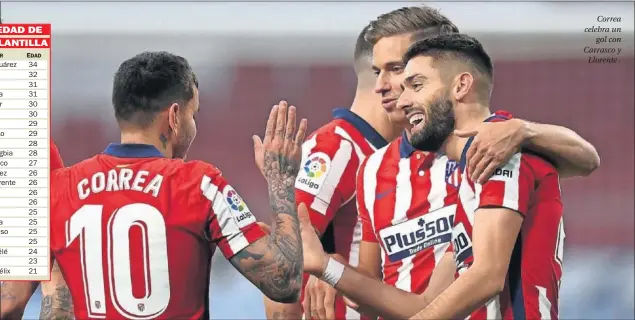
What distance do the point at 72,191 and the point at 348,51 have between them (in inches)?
240

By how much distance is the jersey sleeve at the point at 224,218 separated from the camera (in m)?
2.29

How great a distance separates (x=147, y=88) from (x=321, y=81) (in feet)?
19.3

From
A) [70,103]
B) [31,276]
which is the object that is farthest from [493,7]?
[31,276]

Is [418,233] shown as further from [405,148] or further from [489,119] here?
[489,119]

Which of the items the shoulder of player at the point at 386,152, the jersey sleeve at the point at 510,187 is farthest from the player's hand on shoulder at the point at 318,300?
the jersey sleeve at the point at 510,187

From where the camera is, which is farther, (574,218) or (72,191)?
(574,218)

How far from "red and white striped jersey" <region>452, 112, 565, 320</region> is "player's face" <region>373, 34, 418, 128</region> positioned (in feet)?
2.37

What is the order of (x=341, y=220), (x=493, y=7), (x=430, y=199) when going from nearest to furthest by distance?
(x=430, y=199) < (x=341, y=220) < (x=493, y=7)

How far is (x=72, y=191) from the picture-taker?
2.36 metres

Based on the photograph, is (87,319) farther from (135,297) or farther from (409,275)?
(409,275)

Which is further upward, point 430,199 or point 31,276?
point 430,199

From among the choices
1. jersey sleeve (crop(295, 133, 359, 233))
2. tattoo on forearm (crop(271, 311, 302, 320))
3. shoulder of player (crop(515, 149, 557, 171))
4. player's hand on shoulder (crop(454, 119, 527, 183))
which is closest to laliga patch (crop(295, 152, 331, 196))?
jersey sleeve (crop(295, 133, 359, 233))

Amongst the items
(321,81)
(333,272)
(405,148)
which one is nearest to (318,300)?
(333,272)

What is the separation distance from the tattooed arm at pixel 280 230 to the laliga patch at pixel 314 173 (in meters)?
0.70
